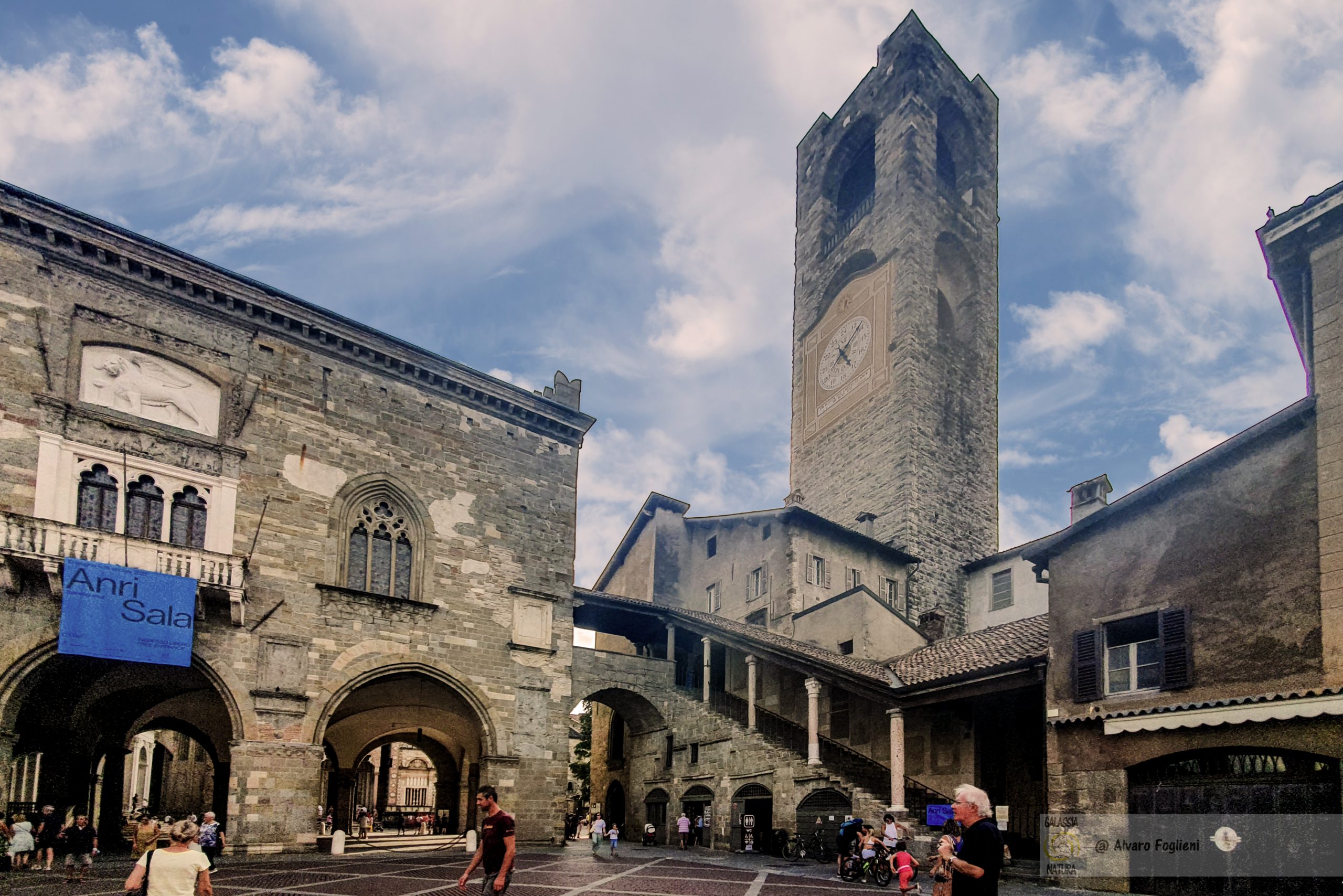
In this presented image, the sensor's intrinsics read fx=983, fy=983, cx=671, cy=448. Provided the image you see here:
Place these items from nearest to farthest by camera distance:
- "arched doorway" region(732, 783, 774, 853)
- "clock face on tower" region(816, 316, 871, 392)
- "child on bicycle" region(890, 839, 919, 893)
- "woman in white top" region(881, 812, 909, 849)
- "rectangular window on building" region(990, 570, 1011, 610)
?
"child on bicycle" region(890, 839, 919, 893), "woman in white top" region(881, 812, 909, 849), "arched doorway" region(732, 783, 774, 853), "rectangular window on building" region(990, 570, 1011, 610), "clock face on tower" region(816, 316, 871, 392)

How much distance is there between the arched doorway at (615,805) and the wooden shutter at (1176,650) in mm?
19861

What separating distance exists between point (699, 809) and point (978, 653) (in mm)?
8759

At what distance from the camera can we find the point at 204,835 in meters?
15.3

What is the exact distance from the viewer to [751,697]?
23984 millimetres

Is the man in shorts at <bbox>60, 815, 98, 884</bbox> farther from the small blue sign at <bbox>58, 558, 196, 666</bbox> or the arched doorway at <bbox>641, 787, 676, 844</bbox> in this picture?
the arched doorway at <bbox>641, 787, 676, 844</bbox>

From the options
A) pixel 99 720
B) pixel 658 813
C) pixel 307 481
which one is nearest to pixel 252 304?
pixel 307 481

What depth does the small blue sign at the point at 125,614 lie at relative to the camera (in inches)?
665

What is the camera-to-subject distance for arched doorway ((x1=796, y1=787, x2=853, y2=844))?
20.8m

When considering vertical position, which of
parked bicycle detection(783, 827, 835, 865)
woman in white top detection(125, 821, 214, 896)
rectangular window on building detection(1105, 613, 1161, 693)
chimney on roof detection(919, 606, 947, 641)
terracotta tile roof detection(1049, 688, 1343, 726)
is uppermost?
chimney on roof detection(919, 606, 947, 641)

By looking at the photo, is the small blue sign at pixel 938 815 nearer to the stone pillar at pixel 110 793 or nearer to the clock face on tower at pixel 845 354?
the stone pillar at pixel 110 793

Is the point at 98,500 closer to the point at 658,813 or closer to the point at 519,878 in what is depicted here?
the point at 519,878

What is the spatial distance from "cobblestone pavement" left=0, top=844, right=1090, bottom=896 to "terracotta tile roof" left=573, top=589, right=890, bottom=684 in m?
4.58

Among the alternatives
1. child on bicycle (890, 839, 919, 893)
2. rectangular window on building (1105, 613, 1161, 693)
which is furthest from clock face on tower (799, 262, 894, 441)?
child on bicycle (890, 839, 919, 893)

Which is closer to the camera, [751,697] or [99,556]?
[99,556]
